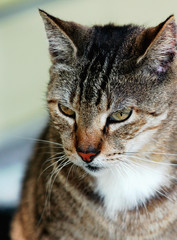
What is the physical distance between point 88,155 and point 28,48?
4.96 feet

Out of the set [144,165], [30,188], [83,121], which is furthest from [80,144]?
[30,188]

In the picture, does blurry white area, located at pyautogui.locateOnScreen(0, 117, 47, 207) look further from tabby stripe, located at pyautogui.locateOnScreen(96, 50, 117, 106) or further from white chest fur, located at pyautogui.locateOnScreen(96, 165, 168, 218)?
tabby stripe, located at pyautogui.locateOnScreen(96, 50, 117, 106)

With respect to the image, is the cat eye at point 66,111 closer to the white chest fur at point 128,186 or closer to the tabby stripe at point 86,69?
the tabby stripe at point 86,69

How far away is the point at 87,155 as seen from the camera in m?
1.28

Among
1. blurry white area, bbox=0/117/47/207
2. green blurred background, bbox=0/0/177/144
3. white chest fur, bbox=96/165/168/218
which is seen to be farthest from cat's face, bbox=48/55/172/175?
green blurred background, bbox=0/0/177/144

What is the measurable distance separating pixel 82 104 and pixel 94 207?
1.35ft

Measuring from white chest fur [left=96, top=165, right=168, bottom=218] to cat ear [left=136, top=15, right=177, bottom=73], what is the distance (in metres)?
0.36

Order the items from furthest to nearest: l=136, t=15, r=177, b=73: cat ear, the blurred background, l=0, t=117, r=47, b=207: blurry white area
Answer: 1. the blurred background
2. l=0, t=117, r=47, b=207: blurry white area
3. l=136, t=15, r=177, b=73: cat ear

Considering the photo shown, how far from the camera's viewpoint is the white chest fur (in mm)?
1452

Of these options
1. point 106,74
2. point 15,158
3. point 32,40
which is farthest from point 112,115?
point 32,40

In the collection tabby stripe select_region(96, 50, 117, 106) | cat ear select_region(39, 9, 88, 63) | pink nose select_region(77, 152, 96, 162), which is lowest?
pink nose select_region(77, 152, 96, 162)

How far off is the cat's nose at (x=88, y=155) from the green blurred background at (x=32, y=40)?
4.32 feet

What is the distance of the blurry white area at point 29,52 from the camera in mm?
2537

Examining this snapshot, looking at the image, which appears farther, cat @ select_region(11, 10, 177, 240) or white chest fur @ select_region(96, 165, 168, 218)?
white chest fur @ select_region(96, 165, 168, 218)
